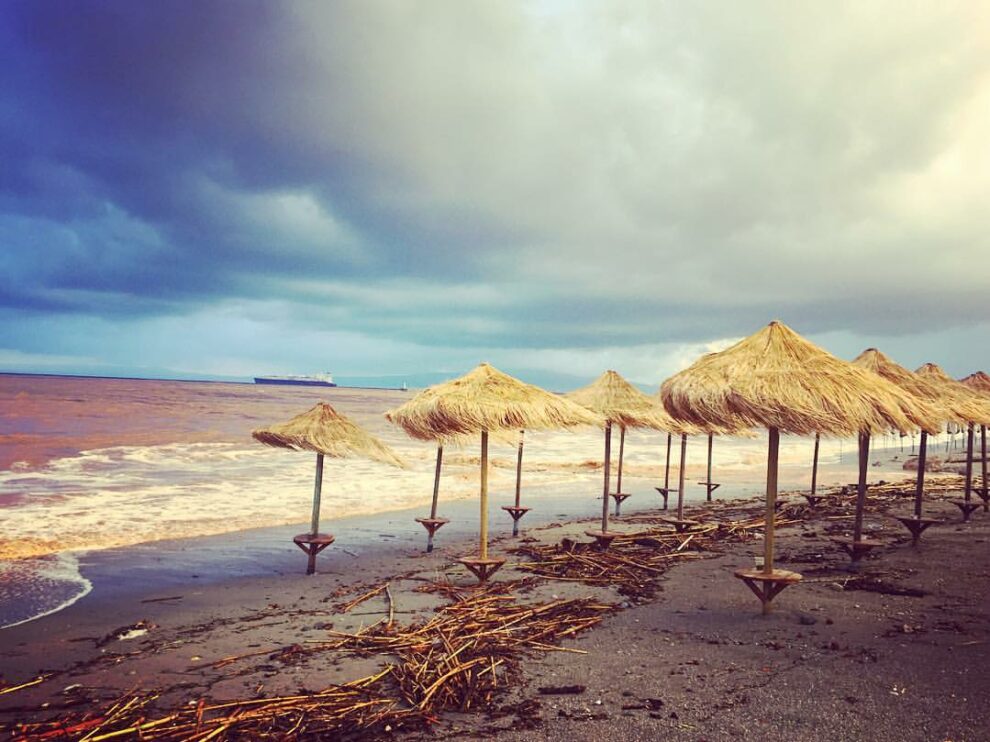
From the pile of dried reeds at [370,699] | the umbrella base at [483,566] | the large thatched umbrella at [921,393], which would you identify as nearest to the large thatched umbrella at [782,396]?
the pile of dried reeds at [370,699]

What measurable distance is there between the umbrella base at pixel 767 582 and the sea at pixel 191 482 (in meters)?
3.88

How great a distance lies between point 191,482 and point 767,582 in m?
17.9

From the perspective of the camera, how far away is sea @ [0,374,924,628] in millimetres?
11195

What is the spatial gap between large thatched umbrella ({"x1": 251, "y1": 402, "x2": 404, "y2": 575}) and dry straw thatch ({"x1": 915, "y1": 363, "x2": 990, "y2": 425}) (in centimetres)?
918

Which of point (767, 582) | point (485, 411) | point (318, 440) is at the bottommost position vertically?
point (767, 582)

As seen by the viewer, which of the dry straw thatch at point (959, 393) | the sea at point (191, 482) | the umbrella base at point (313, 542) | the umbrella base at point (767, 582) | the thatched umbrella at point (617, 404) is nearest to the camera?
the umbrella base at point (767, 582)

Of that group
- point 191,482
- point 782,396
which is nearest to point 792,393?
point 782,396

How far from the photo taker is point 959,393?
1076cm

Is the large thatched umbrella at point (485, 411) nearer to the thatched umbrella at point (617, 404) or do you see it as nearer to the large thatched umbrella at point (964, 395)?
the thatched umbrella at point (617, 404)

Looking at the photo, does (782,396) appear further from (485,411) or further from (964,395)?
(964,395)

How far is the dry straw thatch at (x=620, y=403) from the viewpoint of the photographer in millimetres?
10758

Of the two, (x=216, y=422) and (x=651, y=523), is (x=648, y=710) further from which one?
(x=216, y=422)

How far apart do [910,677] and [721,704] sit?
1402 mm

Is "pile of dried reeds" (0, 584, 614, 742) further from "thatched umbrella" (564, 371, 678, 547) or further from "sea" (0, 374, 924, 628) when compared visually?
"thatched umbrella" (564, 371, 678, 547)
